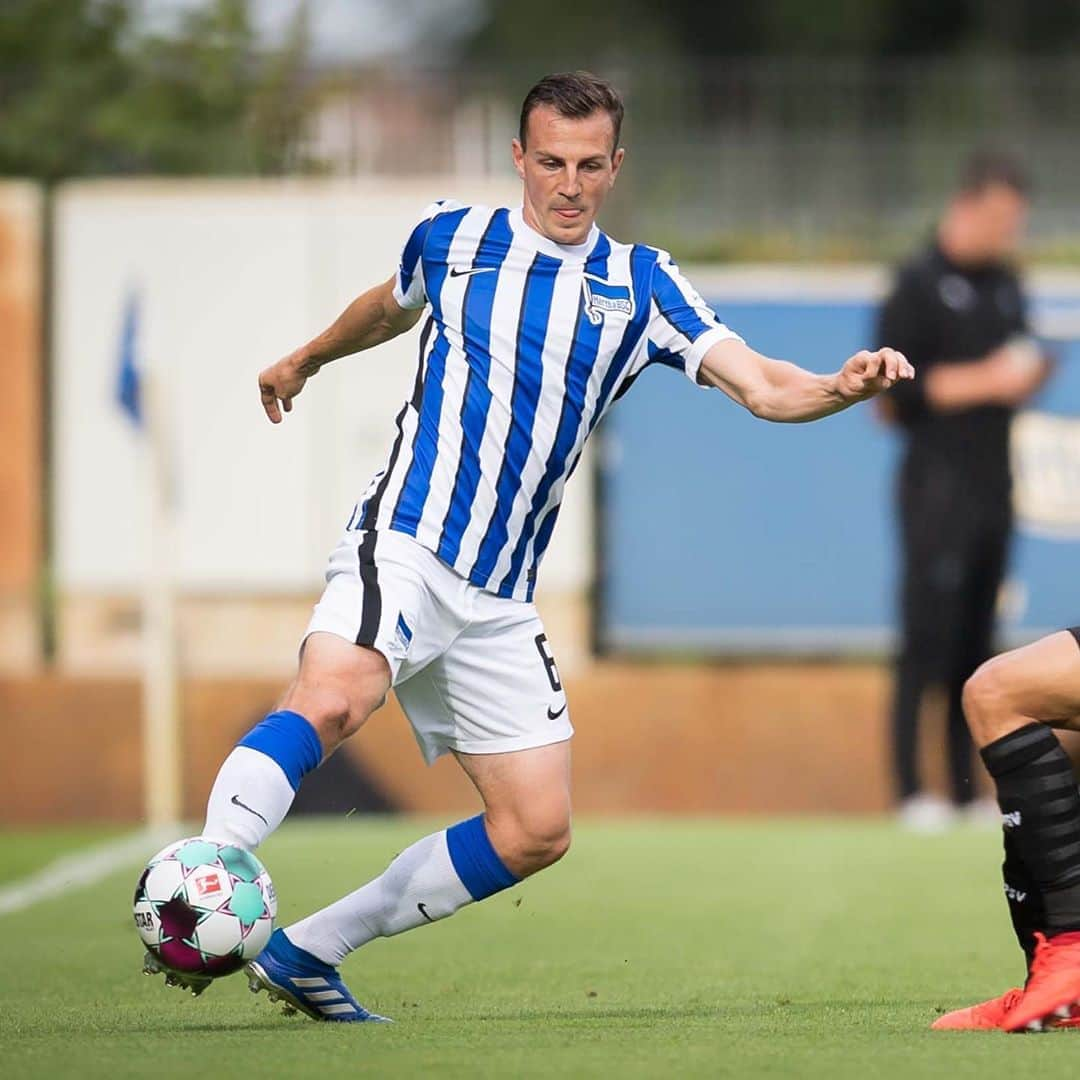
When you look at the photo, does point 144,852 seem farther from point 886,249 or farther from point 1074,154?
point 1074,154

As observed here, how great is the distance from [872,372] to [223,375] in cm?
898

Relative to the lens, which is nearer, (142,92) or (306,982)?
(306,982)

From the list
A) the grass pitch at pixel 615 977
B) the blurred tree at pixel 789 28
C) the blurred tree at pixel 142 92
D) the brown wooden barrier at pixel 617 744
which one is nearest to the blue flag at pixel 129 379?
the brown wooden barrier at pixel 617 744

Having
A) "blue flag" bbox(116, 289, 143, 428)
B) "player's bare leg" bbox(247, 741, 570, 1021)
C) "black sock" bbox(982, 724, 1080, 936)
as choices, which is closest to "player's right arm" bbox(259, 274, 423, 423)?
"player's bare leg" bbox(247, 741, 570, 1021)

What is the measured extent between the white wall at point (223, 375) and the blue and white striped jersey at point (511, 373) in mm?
7819

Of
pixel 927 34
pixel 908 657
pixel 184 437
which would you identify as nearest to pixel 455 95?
pixel 184 437

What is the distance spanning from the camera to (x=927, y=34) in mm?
31672

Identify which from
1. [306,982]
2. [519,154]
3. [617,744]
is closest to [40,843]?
[617,744]

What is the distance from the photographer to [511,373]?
586cm

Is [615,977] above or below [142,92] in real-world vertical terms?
below

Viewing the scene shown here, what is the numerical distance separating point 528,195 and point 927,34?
26838 mm

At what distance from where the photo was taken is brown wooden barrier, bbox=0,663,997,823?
1312 cm

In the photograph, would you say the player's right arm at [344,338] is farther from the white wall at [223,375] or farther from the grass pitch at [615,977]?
the white wall at [223,375]

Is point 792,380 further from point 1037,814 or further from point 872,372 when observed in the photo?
point 1037,814
